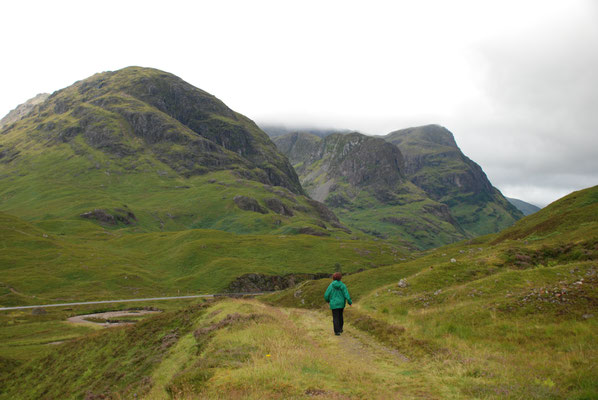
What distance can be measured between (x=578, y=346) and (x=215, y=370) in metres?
16.5

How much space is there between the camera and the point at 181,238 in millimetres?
157500

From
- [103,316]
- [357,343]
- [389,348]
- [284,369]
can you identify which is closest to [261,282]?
[103,316]

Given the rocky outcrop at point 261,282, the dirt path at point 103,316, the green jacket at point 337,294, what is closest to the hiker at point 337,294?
the green jacket at point 337,294

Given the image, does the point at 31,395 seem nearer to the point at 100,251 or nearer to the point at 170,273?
the point at 170,273

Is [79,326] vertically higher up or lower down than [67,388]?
lower down

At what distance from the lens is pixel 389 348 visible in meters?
21.1

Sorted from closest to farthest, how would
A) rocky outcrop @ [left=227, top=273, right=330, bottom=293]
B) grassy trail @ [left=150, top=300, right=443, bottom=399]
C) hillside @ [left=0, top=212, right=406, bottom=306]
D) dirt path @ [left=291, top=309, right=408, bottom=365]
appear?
grassy trail @ [left=150, top=300, right=443, bottom=399] → dirt path @ [left=291, top=309, right=408, bottom=365] → hillside @ [left=0, top=212, right=406, bottom=306] → rocky outcrop @ [left=227, top=273, right=330, bottom=293]

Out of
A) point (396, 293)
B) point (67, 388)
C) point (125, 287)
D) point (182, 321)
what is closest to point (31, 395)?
point (67, 388)

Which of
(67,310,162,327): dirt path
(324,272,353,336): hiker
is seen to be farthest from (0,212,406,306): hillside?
(324,272,353,336): hiker

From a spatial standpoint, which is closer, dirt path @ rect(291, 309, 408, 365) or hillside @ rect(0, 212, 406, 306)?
dirt path @ rect(291, 309, 408, 365)

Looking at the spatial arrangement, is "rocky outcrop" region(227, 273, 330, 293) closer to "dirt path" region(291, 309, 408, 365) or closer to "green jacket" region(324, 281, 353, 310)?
"dirt path" region(291, 309, 408, 365)

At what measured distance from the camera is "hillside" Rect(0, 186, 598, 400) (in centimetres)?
1262

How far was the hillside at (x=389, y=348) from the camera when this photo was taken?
12625mm

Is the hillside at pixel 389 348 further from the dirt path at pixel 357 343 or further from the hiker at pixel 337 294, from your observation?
the hiker at pixel 337 294
